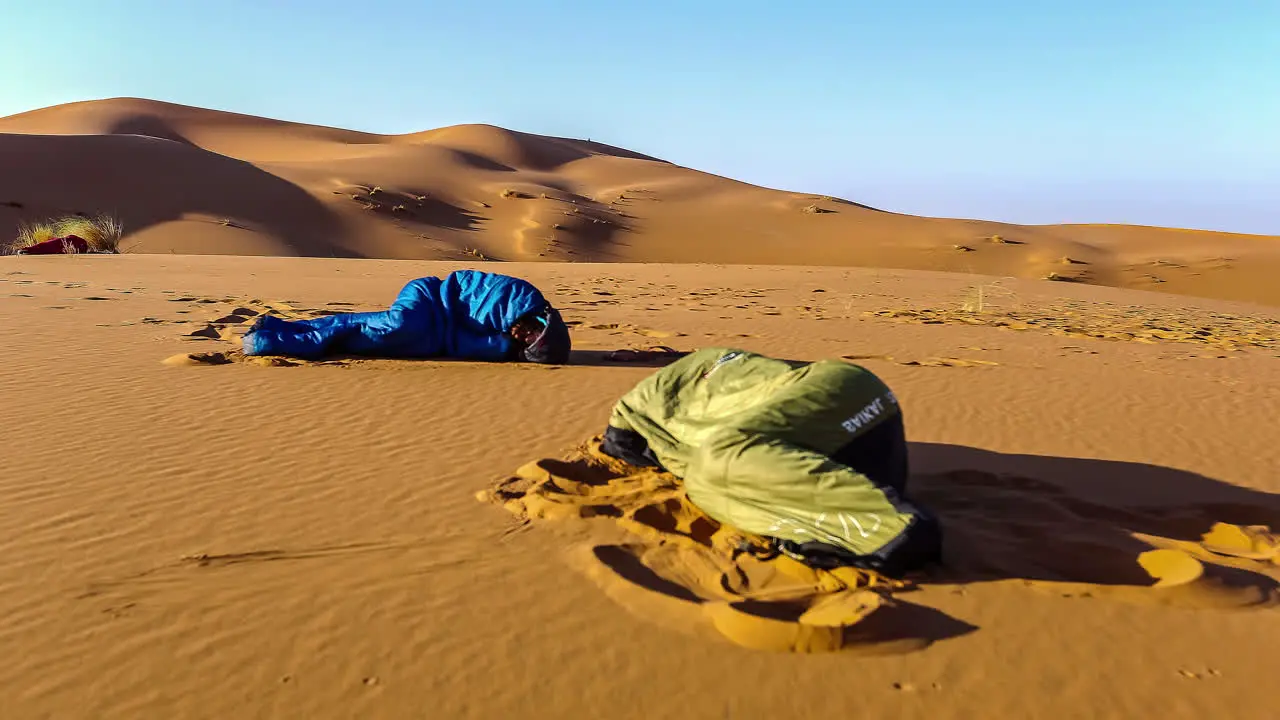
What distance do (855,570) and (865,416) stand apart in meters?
0.80

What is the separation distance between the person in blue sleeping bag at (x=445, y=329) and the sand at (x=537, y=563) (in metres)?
0.25

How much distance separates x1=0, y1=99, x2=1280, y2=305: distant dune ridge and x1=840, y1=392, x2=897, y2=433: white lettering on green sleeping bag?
987 inches

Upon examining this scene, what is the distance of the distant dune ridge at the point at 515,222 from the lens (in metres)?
27.9

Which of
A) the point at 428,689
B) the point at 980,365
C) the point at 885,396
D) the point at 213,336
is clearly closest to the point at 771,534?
the point at 885,396

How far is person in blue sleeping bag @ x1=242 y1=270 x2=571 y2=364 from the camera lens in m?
7.19

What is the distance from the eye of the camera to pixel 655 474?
14.0 feet

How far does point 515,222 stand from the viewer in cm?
3478

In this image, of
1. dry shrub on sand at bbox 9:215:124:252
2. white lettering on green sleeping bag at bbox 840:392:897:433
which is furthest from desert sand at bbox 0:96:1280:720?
dry shrub on sand at bbox 9:215:124:252

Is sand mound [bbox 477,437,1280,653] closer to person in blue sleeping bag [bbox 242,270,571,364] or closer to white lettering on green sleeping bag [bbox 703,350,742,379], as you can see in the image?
white lettering on green sleeping bag [bbox 703,350,742,379]

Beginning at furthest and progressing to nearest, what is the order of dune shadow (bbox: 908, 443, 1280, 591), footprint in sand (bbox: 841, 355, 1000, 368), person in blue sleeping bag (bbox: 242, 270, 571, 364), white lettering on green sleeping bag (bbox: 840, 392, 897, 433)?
footprint in sand (bbox: 841, 355, 1000, 368)
person in blue sleeping bag (bbox: 242, 270, 571, 364)
white lettering on green sleeping bag (bbox: 840, 392, 897, 433)
dune shadow (bbox: 908, 443, 1280, 591)

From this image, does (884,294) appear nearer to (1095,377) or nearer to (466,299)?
(1095,377)

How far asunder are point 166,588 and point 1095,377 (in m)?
7.33

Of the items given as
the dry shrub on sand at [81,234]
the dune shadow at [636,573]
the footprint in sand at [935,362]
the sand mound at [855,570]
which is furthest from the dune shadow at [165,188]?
the dune shadow at [636,573]

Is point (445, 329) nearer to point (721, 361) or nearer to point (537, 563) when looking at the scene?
point (721, 361)
